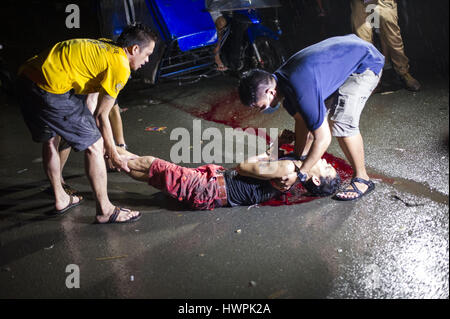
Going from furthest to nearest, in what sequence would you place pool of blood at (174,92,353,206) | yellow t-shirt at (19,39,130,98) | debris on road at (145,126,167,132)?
debris on road at (145,126,167,132)
pool of blood at (174,92,353,206)
yellow t-shirt at (19,39,130,98)

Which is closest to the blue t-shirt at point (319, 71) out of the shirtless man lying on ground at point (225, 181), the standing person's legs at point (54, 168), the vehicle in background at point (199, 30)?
the shirtless man lying on ground at point (225, 181)

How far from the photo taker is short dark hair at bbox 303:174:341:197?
377cm

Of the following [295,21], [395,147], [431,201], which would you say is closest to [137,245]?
[431,201]

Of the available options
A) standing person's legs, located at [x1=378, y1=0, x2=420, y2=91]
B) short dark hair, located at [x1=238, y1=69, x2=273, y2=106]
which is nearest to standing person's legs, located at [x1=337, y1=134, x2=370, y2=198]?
short dark hair, located at [x1=238, y1=69, x2=273, y2=106]

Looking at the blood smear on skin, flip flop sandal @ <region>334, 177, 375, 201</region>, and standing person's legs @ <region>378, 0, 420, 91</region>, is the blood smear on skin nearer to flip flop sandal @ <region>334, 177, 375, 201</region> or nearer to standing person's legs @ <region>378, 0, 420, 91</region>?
flip flop sandal @ <region>334, 177, 375, 201</region>

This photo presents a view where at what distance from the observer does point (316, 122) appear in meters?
3.13

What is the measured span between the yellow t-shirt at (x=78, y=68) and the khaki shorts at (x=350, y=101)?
74.3 inches

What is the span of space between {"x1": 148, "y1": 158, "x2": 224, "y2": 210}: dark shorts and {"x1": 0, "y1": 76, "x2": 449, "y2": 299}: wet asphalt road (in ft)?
0.66

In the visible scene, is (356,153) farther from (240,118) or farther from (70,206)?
(70,206)

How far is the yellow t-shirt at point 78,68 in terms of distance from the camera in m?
3.36

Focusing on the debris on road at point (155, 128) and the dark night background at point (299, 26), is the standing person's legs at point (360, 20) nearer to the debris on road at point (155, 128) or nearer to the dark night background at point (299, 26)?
the dark night background at point (299, 26)

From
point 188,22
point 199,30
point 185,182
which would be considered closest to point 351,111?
point 185,182

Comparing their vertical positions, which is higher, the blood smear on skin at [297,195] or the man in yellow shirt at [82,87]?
the man in yellow shirt at [82,87]

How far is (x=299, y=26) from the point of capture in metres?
9.23
